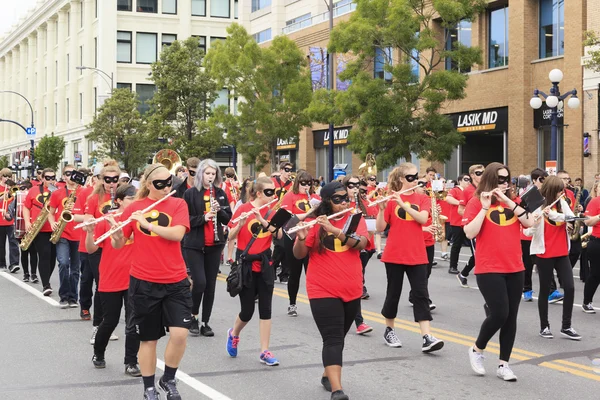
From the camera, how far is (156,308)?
20.3 feet

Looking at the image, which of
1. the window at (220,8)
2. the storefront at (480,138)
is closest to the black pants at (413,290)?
the storefront at (480,138)

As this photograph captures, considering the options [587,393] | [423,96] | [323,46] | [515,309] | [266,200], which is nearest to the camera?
[587,393]

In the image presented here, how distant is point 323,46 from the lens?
43375 mm

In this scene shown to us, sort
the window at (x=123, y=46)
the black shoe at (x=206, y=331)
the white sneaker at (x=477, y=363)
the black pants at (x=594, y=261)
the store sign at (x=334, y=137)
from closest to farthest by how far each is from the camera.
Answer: the white sneaker at (x=477, y=363), the black shoe at (x=206, y=331), the black pants at (x=594, y=261), the store sign at (x=334, y=137), the window at (x=123, y=46)

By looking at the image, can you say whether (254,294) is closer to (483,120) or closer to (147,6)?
(483,120)

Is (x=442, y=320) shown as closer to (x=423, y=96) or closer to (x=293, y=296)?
(x=293, y=296)

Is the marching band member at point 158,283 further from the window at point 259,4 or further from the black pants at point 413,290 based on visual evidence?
the window at point 259,4

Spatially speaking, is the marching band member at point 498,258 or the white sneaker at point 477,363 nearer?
the marching band member at point 498,258

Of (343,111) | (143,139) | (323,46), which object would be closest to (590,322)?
(343,111)

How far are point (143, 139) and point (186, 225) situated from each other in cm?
4028

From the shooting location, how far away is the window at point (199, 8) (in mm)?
68688

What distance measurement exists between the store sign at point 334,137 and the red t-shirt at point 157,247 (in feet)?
116

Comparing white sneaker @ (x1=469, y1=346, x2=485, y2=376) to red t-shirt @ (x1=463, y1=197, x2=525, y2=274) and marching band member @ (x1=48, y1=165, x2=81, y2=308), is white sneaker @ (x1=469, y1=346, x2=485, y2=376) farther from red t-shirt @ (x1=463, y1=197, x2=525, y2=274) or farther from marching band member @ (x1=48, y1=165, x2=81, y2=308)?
marching band member @ (x1=48, y1=165, x2=81, y2=308)


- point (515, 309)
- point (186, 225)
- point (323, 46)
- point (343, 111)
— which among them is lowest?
point (515, 309)
